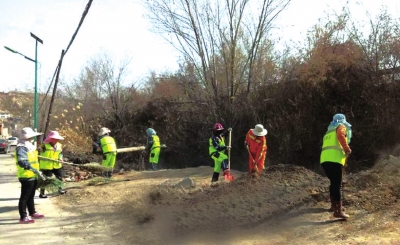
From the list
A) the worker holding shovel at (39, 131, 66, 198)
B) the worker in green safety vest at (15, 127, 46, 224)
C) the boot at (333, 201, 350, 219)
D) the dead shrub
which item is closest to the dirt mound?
the dead shrub

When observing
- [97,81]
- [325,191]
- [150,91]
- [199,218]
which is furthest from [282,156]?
[97,81]

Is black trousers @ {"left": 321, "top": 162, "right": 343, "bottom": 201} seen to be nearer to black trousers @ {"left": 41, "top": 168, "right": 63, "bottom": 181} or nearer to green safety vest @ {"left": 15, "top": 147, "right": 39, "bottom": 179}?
green safety vest @ {"left": 15, "top": 147, "right": 39, "bottom": 179}

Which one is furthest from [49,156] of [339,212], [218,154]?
[339,212]

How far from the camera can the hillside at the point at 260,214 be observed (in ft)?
19.4

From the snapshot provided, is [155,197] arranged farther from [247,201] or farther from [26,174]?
[26,174]

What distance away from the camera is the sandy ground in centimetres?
595

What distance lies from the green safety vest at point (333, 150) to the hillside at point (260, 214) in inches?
30.2

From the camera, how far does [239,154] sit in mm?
19344

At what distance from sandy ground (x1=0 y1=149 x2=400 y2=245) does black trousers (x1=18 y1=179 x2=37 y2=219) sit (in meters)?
0.29

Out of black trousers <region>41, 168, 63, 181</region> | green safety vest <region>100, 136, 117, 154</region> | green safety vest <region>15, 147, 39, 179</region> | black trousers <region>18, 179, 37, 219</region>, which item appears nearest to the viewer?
black trousers <region>18, 179, 37, 219</region>

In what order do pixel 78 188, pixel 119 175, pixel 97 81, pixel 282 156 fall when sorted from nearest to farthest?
pixel 78 188, pixel 119 175, pixel 282 156, pixel 97 81

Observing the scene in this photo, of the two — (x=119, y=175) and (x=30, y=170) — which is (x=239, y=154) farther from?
(x=30, y=170)

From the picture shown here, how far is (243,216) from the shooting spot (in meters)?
6.63

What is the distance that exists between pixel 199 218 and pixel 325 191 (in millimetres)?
2292
